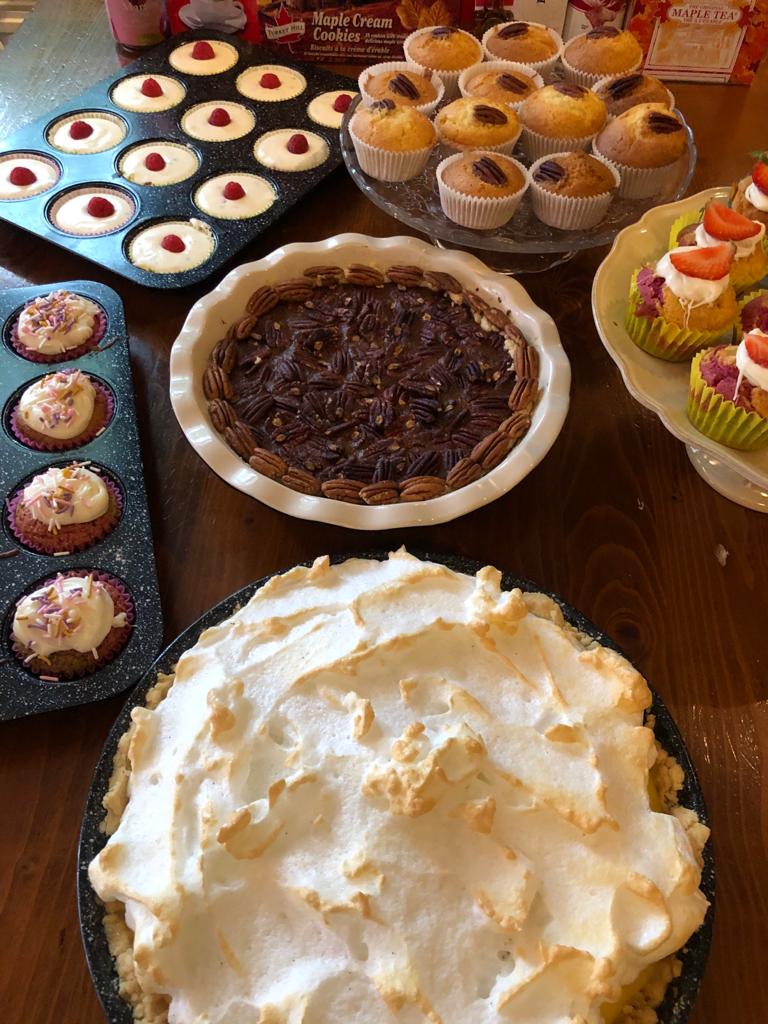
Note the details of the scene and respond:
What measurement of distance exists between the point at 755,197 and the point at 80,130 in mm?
1705

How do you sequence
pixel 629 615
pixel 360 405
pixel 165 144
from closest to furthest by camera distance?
pixel 629 615 < pixel 360 405 < pixel 165 144

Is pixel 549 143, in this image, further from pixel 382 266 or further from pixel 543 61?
pixel 382 266

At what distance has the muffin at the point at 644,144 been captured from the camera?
1.73 meters

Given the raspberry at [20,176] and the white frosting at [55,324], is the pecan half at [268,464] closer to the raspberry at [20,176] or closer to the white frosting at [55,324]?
the white frosting at [55,324]

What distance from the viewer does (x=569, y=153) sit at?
1.73m

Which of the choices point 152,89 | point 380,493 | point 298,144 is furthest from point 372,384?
point 152,89

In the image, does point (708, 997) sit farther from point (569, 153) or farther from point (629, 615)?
point (569, 153)

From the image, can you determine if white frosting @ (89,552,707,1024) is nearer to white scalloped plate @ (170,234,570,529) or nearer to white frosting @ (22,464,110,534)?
white scalloped plate @ (170,234,570,529)

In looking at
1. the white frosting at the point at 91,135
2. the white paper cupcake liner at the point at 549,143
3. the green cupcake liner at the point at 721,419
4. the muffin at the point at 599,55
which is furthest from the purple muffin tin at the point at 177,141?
the green cupcake liner at the point at 721,419

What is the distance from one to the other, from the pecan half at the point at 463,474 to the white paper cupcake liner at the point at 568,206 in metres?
0.66

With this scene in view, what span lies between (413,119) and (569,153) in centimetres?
36

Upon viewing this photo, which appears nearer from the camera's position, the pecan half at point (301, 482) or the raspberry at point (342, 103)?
the pecan half at point (301, 482)

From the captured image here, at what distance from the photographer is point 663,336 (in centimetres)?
147

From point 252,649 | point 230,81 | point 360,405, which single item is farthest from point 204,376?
point 230,81
